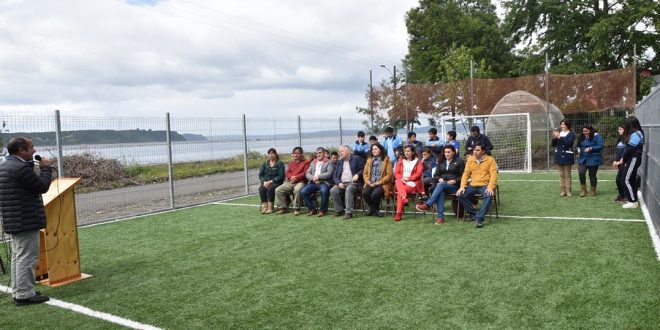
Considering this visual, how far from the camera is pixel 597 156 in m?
9.62

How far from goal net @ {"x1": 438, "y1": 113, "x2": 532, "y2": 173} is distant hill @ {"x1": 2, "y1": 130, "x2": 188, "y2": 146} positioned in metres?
9.46

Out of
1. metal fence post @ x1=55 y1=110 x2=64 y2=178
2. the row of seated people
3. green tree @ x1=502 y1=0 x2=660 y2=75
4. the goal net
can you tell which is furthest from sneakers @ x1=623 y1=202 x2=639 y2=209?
green tree @ x1=502 y1=0 x2=660 y2=75

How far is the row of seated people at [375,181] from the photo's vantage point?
784 cm

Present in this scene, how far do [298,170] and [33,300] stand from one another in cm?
563

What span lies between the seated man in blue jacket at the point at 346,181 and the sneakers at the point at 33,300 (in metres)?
4.97

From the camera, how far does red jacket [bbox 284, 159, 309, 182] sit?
977 cm

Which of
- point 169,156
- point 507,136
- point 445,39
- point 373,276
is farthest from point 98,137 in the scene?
point 445,39

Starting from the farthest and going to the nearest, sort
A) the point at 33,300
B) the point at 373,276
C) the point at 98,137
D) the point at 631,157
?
the point at 98,137 < the point at 631,157 < the point at 373,276 < the point at 33,300

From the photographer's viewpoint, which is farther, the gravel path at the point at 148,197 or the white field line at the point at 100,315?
the gravel path at the point at 148,197

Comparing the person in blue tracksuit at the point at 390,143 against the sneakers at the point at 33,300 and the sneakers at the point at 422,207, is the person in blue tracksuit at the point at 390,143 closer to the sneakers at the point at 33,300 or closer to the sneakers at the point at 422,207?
the sneakers at the point at 422,207

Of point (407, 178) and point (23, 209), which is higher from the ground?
point (23, 209)

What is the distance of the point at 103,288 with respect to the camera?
5266mm

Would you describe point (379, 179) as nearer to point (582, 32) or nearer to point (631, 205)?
point (631, 205)

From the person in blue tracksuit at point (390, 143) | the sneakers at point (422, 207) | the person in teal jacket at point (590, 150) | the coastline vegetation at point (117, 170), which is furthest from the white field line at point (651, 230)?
the coastline vegetation at point (117, 170)
